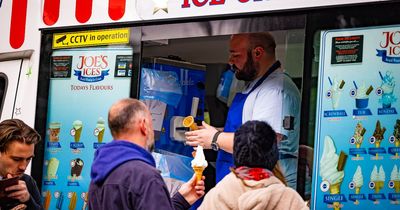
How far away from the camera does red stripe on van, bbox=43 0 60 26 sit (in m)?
5.91

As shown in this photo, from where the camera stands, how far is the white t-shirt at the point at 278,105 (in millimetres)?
4898

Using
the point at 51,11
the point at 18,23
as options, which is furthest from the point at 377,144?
the point at 18,23

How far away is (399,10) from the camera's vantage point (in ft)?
14.5

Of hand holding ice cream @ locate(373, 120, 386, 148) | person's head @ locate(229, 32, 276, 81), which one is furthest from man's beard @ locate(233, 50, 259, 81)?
hand holding ice cream @ locate(373, 120, 386, 148)

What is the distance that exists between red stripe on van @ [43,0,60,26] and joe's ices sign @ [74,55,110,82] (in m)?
0.35

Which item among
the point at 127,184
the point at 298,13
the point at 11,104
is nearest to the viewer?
the point at 127,184

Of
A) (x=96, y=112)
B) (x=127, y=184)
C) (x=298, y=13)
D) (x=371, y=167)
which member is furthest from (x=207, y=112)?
(x=127, y=184)

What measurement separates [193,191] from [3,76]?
97.1 inches

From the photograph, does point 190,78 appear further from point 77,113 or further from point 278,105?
point 278,105

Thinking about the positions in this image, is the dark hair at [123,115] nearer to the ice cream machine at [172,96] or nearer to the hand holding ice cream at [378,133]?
the hand holding ice cream at [378,133]

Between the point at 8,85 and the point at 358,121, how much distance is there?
284 cm

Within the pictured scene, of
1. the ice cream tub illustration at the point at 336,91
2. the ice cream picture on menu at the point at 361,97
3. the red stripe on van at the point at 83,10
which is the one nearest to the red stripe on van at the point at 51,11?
the red stripe on van at the point at 83,10

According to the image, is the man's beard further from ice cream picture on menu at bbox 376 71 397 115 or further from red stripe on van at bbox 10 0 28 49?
red stripe on van at bbox 10 0 28 49

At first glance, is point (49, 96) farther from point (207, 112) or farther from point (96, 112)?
point (207, 112)
